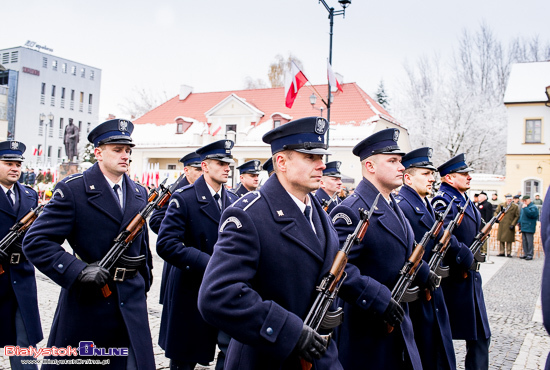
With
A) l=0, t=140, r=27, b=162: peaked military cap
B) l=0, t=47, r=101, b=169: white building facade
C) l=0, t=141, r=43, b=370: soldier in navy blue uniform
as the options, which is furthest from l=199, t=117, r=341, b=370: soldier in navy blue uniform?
l=0, t=47, r=101, b=169: white building facade

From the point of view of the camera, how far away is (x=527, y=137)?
34.8 metres

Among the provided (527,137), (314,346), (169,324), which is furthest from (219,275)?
(527,137)

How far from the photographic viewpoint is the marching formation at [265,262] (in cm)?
264

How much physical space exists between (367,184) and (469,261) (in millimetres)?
1728

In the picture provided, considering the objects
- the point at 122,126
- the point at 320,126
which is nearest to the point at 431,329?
the point at 320,126

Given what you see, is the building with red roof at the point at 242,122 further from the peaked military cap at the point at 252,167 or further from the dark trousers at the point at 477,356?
the dark trousers at the point at 477,356

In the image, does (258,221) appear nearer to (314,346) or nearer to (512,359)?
(314,346)

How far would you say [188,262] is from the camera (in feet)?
15.1

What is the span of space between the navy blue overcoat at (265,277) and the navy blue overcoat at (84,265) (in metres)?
1.32

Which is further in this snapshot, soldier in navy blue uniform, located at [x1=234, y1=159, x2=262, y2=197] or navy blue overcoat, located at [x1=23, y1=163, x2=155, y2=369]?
soldier in navy blue uniform, located at [x1=234, y1=159, x2=262, y2=197]

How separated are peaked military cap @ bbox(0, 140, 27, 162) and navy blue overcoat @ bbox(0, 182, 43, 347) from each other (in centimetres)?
61

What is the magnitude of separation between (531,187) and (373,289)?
1398 inches

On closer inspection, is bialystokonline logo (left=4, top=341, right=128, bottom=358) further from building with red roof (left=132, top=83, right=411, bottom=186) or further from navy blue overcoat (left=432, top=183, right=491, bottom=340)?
building with red roof (left=132, top=83, right=411, bottom=186)

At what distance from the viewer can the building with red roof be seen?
3384cm
